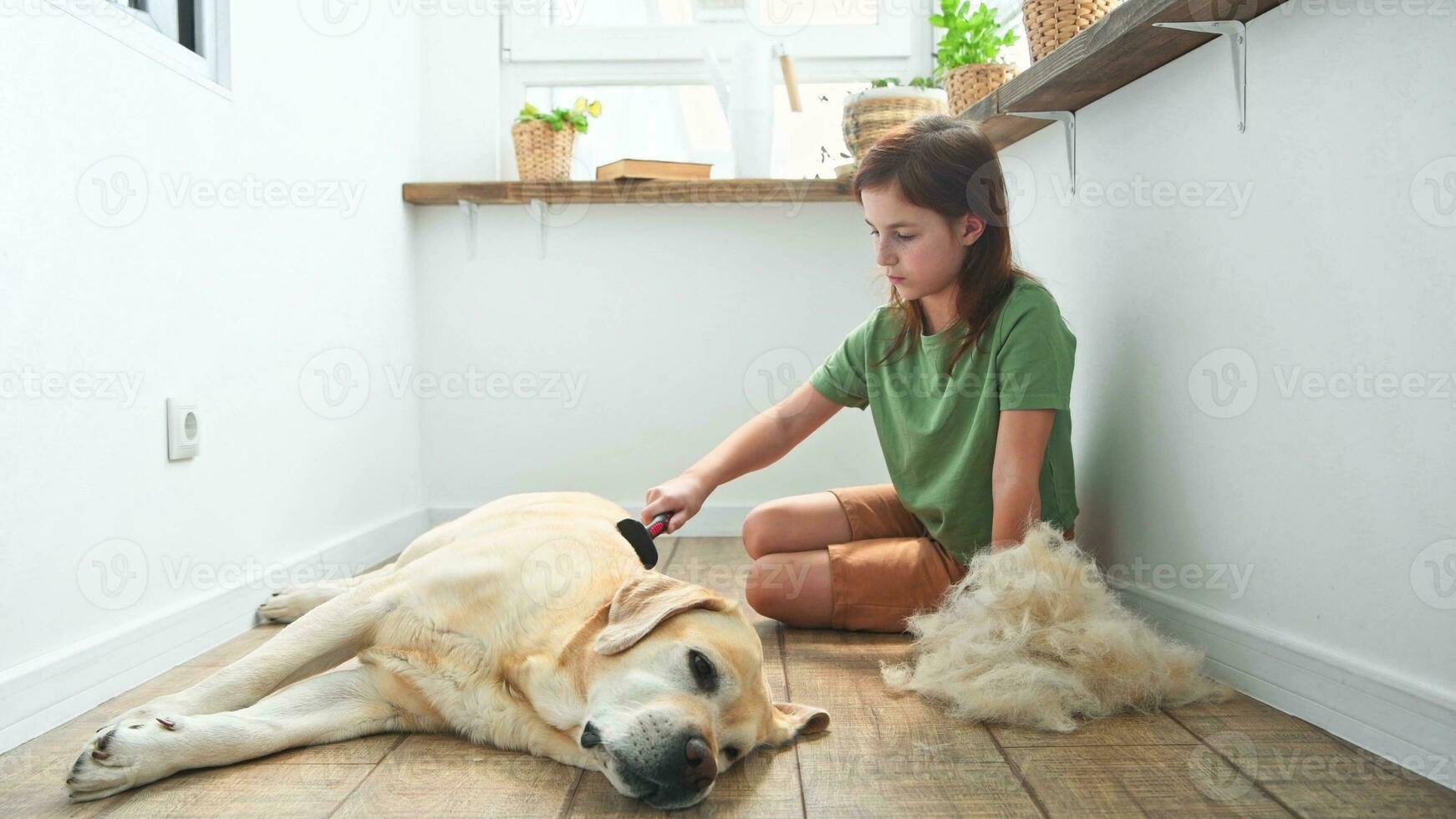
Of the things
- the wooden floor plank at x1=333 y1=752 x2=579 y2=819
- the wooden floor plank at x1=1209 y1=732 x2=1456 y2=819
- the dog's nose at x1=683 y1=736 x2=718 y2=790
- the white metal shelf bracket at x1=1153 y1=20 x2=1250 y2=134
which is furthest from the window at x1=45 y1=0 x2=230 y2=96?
the wooden floor plank at x1=1209 y1=732 x2=1456 y2=819

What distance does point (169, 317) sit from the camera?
6.36 feet

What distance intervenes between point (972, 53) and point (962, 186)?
0.82 m

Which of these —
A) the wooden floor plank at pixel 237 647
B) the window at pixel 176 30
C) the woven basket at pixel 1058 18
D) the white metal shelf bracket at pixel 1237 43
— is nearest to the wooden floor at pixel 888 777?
the wooden floor plank at pixel 237 647

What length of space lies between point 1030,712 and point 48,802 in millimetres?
1289

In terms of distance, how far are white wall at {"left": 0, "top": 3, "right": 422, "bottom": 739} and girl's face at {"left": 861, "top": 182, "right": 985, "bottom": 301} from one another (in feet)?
4.29

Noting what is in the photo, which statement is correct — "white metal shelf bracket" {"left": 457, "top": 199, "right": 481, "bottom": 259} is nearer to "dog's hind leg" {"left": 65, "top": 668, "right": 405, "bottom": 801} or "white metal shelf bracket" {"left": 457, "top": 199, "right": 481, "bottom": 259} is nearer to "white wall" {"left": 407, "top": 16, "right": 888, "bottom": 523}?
"white wall" {"left": 407, "top": 16, "right": 888, "bottom": 523}

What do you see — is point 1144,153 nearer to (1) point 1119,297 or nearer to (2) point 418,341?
(1) point 1119,297

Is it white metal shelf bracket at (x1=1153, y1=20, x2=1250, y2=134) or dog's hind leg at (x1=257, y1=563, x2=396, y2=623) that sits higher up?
white metal shelf bracket at (x1=1153, y1=20, x2=1250, y2=134)

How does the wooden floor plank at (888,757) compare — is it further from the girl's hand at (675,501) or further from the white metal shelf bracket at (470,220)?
the white metal shelf bracket at (470,220)

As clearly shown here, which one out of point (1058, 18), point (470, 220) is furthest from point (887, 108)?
point (470, 220)

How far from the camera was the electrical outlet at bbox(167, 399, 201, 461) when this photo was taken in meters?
1.93

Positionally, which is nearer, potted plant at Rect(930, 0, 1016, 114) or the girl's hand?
the girl's hand

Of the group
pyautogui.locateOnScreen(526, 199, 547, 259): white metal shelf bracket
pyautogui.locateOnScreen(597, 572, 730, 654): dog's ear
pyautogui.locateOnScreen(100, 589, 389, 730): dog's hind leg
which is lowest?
pyautogui.locateOnScreen(100, 589, 389, 730): dog's hind leg

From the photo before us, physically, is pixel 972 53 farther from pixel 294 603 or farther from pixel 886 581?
pixel 294 603
